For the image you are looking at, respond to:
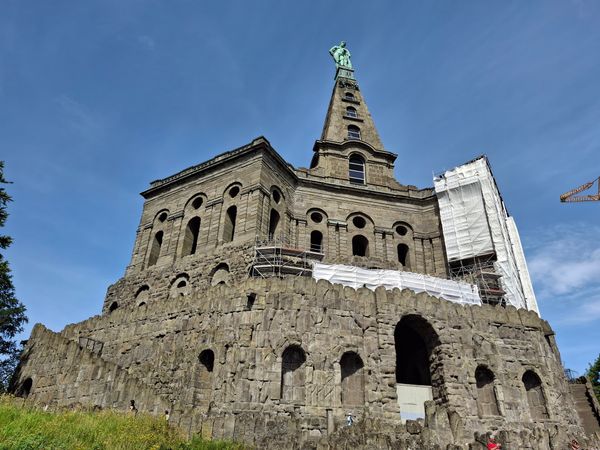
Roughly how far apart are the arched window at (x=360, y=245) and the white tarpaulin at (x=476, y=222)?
5037 millimetres

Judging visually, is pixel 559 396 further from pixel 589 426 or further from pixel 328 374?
pixel 328 374

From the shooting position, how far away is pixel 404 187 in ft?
103

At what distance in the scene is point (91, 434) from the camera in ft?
31.3

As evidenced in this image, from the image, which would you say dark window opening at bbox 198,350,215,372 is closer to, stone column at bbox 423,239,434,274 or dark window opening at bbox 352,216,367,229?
dark window opening at bbox 352,216,367,229

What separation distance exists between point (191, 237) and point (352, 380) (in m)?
15.2

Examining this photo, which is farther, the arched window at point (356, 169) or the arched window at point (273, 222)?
the arched window at point (356, 169)

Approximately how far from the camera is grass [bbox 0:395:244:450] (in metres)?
8.51

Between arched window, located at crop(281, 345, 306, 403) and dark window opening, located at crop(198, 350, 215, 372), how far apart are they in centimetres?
278

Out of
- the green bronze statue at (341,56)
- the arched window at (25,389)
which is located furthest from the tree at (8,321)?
the green bronze statue at (341,56)

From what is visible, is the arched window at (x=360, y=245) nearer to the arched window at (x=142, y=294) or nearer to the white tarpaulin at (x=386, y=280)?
the white tarpaulin at (x=386, y=280)

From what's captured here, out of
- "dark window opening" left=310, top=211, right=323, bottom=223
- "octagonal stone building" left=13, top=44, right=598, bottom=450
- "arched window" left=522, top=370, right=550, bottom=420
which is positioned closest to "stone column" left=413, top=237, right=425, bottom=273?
"octagonal stone building" left=13, top=44, right=598, bottom=450

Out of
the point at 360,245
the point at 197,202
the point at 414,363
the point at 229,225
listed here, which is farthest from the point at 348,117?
the point at 414,363

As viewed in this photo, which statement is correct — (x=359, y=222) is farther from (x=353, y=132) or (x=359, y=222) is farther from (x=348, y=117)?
(x=348, y=117)

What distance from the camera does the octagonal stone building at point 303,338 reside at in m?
14.2
